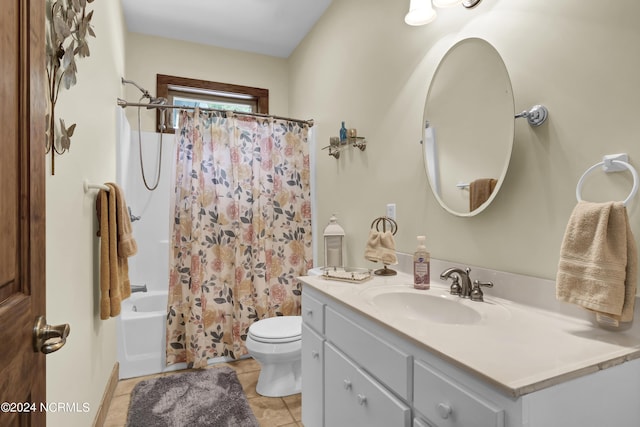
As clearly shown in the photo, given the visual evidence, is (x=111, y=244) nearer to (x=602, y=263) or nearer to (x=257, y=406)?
(x=257, y=406)

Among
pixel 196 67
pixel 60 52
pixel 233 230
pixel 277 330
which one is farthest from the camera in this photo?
pixel 196 67

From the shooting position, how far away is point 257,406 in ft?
6.65

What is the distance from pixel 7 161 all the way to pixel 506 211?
1.40 metres

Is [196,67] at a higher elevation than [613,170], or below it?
higher

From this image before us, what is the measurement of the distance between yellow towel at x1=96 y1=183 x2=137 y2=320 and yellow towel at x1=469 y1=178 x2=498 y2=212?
1650 millimetres

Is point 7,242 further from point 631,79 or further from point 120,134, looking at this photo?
point 120,134

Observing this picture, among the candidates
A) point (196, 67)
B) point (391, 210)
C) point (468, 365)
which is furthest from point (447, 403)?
point (196, 67)

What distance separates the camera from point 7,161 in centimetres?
60

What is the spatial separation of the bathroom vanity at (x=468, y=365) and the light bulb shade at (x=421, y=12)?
1131mm

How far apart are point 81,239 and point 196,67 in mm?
2290

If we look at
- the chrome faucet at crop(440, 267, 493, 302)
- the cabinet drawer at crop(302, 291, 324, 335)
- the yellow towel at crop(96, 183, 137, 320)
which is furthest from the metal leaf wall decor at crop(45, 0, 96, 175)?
the chrome faucet at crop(440, 267, 493, 302)

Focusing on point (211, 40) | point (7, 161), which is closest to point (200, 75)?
point (211, 40)

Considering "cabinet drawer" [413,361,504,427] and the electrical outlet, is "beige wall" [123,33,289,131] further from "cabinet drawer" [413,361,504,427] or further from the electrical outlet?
"cabinet drawer" [413,361,504,427]

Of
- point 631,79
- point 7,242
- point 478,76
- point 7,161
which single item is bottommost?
point 7,242
